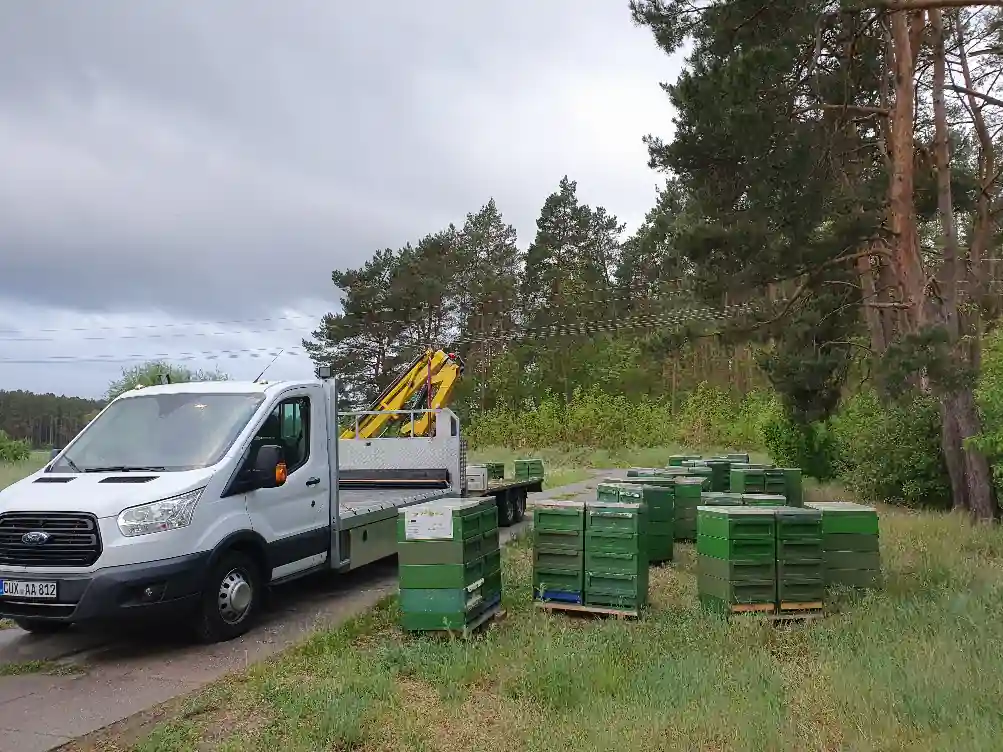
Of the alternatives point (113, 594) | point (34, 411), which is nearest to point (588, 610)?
point (113, 594)

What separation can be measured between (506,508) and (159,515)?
929cm

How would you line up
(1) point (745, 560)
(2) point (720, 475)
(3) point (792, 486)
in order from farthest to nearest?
(2) point (720, 475) < (3) point (792, 486) < (1) point (745, 560)

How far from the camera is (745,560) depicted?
7777 mm

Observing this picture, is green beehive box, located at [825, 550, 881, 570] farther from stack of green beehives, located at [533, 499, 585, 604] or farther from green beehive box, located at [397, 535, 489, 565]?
green beehive box, located at [397, 535, 489, 565]

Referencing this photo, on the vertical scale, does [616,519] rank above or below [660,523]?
above

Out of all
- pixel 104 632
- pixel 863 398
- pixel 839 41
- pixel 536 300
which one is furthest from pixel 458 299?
pixel 104 632

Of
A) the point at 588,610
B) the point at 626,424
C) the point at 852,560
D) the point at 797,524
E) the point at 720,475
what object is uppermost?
the point at 626,424

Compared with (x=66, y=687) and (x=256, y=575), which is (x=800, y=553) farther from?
(x=66, y=687)

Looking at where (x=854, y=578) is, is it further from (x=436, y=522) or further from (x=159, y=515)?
(x=159, y=515)

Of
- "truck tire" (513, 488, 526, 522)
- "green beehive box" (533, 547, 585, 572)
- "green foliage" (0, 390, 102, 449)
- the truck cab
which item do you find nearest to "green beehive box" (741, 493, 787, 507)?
"green beehive box" (533, 547, 585, 572)

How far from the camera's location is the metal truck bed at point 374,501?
966 centimetres

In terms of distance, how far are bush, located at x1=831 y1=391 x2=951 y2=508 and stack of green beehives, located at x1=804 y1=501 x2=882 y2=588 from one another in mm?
8503

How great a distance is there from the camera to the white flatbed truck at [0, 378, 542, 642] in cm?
685

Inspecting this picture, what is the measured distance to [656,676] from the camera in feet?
19.2
